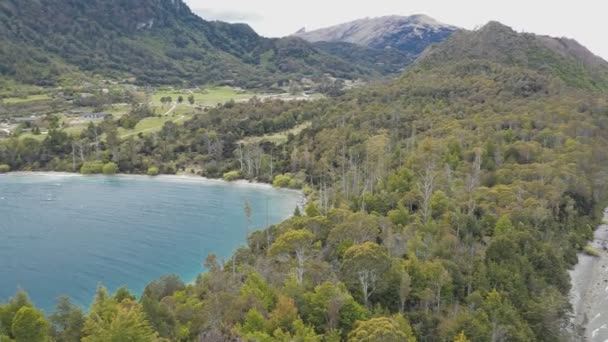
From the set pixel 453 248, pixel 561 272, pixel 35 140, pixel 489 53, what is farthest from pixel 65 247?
pixel 489 53

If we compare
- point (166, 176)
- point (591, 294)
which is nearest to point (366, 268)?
point (591, 294)

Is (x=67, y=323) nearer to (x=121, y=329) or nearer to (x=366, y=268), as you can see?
(x=121, y=329)

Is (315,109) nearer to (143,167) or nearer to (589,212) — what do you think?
(143,167)

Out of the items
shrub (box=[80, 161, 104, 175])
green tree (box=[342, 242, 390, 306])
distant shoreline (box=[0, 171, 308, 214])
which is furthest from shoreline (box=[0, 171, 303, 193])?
green tree (box=[342, 242, 390, 306])

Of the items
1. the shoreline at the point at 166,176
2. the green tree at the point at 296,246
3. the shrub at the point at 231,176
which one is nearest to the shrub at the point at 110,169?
the shoreline at the point at 166,176

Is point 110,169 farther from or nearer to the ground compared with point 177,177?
farther from the ground

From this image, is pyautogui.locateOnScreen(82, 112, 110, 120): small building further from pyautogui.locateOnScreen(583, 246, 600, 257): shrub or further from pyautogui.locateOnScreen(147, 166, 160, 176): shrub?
pyautogui.locateOnScreen(583, 246, 600, 257): shrub
